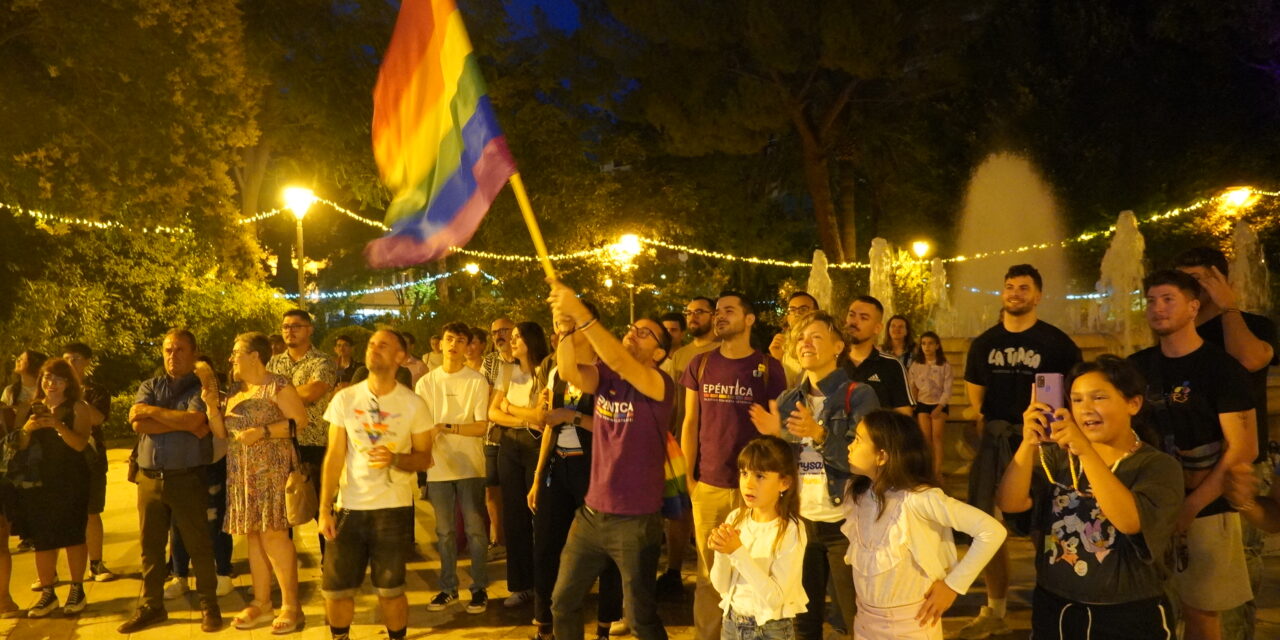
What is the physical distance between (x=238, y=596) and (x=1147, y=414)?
19.8 feet

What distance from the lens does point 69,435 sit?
6.52 meters

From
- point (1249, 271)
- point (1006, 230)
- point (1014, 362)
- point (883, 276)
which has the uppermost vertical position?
point (1006, 230)

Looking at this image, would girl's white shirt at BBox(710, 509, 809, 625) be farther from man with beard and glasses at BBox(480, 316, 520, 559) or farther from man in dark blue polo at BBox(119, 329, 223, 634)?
man in dark blue polo at BBox(119, 329, 223, 634)

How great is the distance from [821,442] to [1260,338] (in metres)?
2.07

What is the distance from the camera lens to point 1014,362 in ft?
17.4

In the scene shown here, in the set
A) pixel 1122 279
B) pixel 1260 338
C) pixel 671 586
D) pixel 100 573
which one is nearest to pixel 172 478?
pixel 100 573

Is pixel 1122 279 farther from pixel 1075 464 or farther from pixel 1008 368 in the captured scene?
pixel 1075 464

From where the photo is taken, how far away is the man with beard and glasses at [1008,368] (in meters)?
5.17

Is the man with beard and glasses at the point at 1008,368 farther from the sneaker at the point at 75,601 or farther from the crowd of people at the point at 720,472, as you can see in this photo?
the sneaker at the point at 75,601

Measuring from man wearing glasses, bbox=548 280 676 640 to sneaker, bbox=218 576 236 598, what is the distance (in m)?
3.46

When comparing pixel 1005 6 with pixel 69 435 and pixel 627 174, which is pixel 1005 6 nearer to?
pixel 627 174

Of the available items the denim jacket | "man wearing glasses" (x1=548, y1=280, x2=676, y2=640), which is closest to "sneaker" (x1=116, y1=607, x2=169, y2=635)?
"man wearing glasses" (x1=548, y1=280, x2=676, y2=640)

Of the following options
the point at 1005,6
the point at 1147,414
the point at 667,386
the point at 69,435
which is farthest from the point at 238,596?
the point at 1005,6

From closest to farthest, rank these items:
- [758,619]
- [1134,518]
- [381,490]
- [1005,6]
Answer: [1134,518] → [758,619] → [381,490] → [1005,6]
